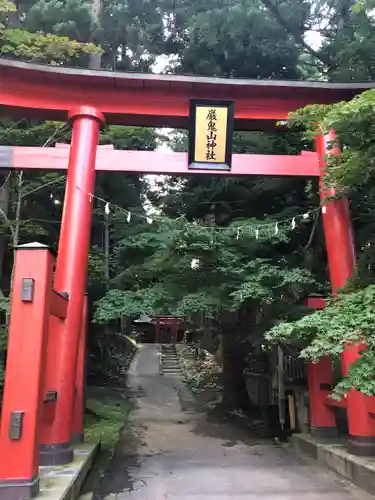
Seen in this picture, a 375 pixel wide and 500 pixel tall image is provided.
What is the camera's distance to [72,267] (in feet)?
25.9

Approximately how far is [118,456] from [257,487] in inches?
143

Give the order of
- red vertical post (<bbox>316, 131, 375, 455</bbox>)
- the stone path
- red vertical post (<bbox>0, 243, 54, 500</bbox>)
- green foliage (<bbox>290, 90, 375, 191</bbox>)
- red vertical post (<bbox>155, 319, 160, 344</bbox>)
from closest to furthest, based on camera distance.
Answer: red vertical post (<bbox>0, 243, 54, 500</bbox>), green foliage (<bbox>290, 90, 375, 191</bbox>), the stone path, red vertical post (<bbox>316, 131, 375, 455</bbox>), red vertical post (<bbox>155, 319, 160, 344</bbox>)

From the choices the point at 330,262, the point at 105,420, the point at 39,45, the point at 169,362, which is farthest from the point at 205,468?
the point at 169,362

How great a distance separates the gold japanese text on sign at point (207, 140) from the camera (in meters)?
Result: 8.62

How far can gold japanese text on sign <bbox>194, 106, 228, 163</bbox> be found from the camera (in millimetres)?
8625

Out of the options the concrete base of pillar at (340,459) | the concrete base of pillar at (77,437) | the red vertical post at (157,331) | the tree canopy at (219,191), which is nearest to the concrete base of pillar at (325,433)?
the concrete base of pillar at (340,459)

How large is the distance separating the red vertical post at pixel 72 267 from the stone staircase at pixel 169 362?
678 inches

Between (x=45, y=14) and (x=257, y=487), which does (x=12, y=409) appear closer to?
(x=257, y=487)

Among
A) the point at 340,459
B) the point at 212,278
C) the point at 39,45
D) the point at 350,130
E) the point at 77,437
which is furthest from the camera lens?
the point at 39,45

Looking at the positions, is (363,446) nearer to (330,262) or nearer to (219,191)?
(330,262)

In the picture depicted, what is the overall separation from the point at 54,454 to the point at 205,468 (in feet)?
8.91

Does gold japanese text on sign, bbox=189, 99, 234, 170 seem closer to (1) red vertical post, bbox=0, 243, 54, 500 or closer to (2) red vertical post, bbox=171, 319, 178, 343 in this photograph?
(1) red vertical post, bbox=0, 243, 54, 500

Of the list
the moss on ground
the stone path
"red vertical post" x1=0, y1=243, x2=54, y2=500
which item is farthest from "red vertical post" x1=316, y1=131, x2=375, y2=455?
the moss on ground

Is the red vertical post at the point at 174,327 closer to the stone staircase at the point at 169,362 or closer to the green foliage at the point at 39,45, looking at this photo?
the stone staircase at the point at 169,362
